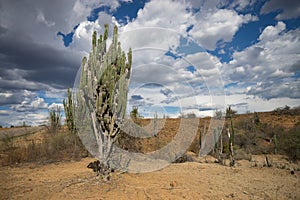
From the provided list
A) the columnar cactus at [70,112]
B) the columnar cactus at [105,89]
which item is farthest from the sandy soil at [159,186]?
the columnar cactus at [70,112]

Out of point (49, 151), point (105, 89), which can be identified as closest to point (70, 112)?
point (49, 151)

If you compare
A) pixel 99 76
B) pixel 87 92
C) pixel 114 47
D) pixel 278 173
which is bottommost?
pixel 278 173

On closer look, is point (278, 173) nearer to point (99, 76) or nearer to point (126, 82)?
point (126, 82)

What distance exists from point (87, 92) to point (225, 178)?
15.6ft

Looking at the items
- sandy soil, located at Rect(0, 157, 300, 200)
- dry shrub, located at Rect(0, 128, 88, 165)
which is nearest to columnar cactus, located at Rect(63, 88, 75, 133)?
dry shrub, located at Rect(0, 128, 88, 165)

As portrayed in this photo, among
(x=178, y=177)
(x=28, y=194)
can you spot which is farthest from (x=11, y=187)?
(x=178, y=177)

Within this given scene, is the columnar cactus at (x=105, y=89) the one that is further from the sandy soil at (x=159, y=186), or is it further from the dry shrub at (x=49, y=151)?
the dry shrub at (x=49, y=151)

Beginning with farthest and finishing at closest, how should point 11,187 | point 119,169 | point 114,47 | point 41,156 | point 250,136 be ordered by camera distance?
point 250,136, point 41,156, point 119,169, point 114,47, point 11,187

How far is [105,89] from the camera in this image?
5809mm

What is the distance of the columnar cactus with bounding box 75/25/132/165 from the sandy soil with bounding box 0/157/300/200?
36.0 inches

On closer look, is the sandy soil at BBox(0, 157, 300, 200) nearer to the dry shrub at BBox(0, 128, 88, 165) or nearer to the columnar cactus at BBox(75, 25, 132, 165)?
the columnar cactus at BBox(75, 25, 132, 165)

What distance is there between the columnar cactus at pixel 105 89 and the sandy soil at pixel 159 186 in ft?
Answer: 3.00

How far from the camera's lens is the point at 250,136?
1630 centimetres

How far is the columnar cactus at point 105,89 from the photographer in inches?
227
